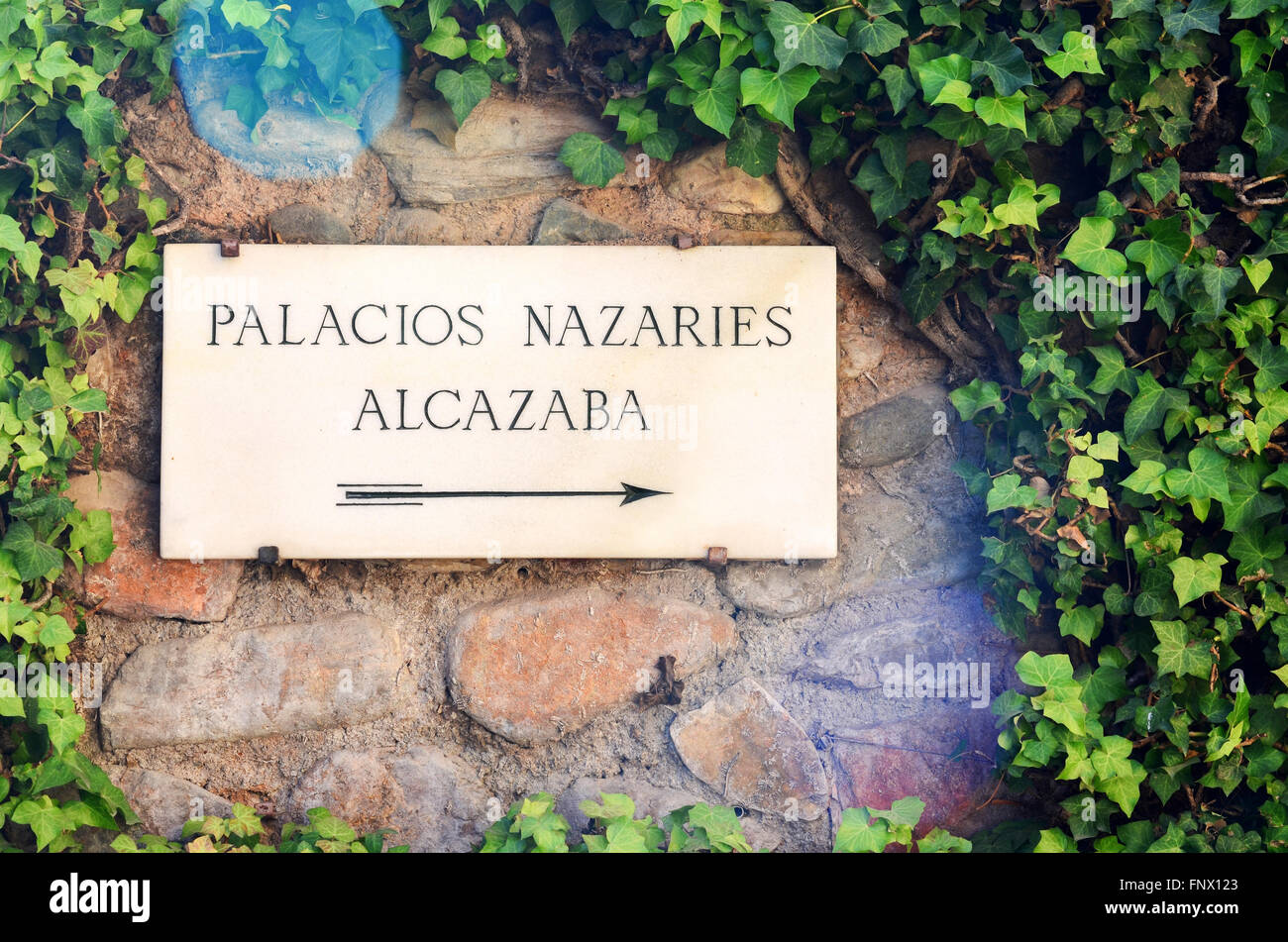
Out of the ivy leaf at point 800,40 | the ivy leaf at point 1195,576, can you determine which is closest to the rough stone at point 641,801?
the ivy leaf at point 1195,576

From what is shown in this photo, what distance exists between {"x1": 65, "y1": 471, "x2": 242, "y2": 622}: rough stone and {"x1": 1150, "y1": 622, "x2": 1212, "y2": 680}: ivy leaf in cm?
196

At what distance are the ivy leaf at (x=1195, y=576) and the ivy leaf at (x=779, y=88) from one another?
1.19m

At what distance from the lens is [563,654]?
2207mm

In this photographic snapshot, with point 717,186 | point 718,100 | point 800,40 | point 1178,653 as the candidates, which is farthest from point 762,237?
point 1178,653

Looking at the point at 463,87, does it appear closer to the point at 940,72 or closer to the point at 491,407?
the point at 491,407

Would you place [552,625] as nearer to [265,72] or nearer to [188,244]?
[188,244]

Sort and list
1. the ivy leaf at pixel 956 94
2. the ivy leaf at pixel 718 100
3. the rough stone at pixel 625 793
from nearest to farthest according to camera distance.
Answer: the ivy leaf at pixel 956 94
the ivy leaf at pixel 718 100
the rough stone at pixel 625 793

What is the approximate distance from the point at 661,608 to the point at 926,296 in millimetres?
895

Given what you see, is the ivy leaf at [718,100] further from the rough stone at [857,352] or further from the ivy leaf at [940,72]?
the rough stone at [857,352]

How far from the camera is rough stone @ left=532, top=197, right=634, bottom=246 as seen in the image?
7.32ft

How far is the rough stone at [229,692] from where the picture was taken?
87.0 inches

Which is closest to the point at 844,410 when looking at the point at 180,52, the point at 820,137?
the point at 820,137

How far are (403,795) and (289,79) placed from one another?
159cm

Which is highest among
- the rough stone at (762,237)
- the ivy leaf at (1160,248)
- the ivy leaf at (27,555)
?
the rough stone at (762,237)
